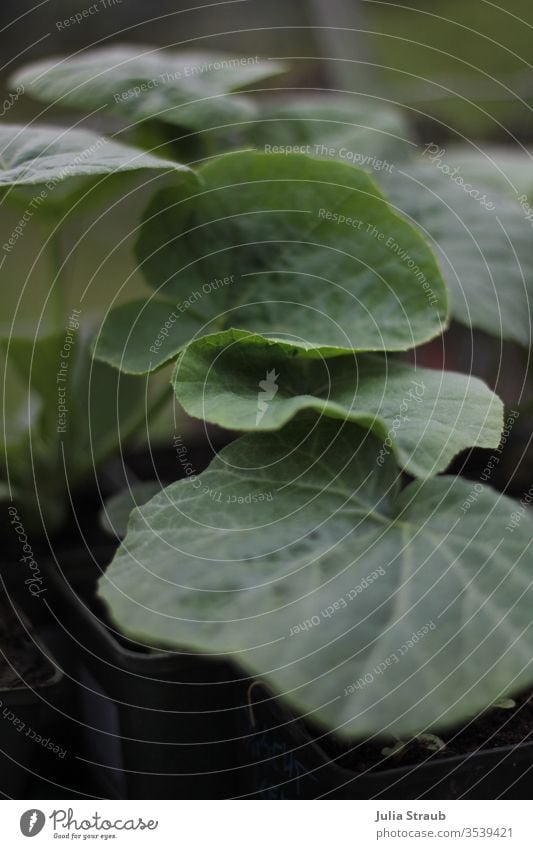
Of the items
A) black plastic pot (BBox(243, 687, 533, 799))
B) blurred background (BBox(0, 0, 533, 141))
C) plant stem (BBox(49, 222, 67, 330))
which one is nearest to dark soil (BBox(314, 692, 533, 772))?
black plastic pot (BBox(243, 687, 533, 799))

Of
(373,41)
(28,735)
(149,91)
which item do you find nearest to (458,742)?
(28,735)

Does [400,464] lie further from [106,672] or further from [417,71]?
[417,71]

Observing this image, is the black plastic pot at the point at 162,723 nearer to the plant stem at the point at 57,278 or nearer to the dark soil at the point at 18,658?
the dark soil at the point at 18,658

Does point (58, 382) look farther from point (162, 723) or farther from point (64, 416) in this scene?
point (162, 723)

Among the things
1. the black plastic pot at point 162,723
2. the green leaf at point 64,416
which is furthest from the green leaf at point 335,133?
the black plastic pot at point 162,723

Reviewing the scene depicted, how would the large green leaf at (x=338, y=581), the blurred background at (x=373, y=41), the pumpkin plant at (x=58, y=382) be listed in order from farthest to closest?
1. the blurred background at (x=373, y=41)
2. the pumpkin plant at (x=58, y=382)
3. the large green leaf at (x=338, y=581)

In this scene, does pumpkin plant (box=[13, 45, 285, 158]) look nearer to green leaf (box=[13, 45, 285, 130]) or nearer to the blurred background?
green leaf (box=[13, 45, 285, 130])

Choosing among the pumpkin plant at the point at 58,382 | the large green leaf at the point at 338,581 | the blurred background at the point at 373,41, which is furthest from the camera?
the blurred background at the point at 373,41

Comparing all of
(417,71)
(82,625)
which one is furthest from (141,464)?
(417,71)
